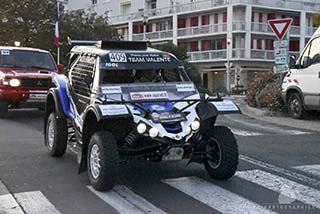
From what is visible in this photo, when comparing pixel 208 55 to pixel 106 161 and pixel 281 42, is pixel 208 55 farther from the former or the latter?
pixel 106 161

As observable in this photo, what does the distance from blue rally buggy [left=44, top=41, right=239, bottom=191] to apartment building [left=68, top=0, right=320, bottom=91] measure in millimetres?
46787

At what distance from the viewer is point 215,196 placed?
6.39m

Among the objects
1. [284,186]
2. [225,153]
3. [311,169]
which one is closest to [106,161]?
[225,153]

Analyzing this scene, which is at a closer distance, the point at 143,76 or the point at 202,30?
the point at 143,76

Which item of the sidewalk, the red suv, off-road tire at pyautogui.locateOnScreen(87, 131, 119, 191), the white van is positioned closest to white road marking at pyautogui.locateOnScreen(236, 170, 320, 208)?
off-road tire at pyautogui.locateOnScreen(87, 131, 119, 191)

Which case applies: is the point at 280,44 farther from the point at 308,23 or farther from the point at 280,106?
the point at 308,23

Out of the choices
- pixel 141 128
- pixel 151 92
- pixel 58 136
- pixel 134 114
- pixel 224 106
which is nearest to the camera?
pixel 141 128

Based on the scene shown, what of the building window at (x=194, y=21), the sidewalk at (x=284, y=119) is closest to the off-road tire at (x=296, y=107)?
the sidewalk at (x=284, y=119)

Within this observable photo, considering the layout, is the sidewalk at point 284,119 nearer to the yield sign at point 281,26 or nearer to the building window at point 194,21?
the yield sign at point 281,26

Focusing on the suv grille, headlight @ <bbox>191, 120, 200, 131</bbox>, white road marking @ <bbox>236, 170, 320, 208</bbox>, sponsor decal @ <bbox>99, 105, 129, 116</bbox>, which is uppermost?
the suv grille

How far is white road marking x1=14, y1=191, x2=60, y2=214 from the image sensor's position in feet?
19.3

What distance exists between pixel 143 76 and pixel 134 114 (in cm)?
149

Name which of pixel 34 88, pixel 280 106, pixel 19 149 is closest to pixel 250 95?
pixel 280 106

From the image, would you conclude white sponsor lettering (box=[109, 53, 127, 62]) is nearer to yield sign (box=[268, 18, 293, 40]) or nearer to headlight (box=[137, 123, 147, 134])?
headlight (box=[137, 123, 147, 134])
